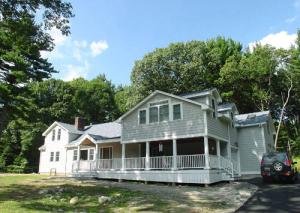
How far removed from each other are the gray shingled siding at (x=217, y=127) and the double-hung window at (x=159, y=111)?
3169mm

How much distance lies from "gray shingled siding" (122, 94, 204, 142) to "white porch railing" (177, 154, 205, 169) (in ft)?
5.25

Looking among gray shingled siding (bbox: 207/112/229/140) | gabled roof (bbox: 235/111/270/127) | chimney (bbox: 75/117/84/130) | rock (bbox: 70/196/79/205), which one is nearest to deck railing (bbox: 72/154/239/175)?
gray shingled siding (bbox: 207/112/229/140)

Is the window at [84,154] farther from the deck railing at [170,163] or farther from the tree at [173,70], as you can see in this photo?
the tree at [173,70]

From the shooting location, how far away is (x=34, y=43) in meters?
16.4

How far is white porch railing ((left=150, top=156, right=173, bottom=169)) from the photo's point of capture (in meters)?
21.4

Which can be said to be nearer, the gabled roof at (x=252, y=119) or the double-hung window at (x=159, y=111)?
the double-hung window at (x=159, y=111)

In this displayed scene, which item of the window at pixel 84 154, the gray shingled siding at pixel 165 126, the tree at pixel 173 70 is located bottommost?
the window at pixel 84 154

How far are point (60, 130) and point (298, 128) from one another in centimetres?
3752

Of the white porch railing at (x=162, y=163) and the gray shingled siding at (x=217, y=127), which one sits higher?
the gray shingled siding at (x=217, y=127)

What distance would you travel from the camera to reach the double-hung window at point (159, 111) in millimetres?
22278

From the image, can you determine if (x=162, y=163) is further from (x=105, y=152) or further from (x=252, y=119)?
(x=252, y=119)

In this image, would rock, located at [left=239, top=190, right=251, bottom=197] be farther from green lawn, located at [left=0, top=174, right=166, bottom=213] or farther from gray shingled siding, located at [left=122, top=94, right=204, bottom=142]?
gray shingled siding, located at [left=122, top=94, right=204, bottom=142]

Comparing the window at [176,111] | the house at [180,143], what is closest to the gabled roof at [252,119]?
the house at [180,143]

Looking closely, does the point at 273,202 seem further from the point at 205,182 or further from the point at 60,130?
the point at 60,130
